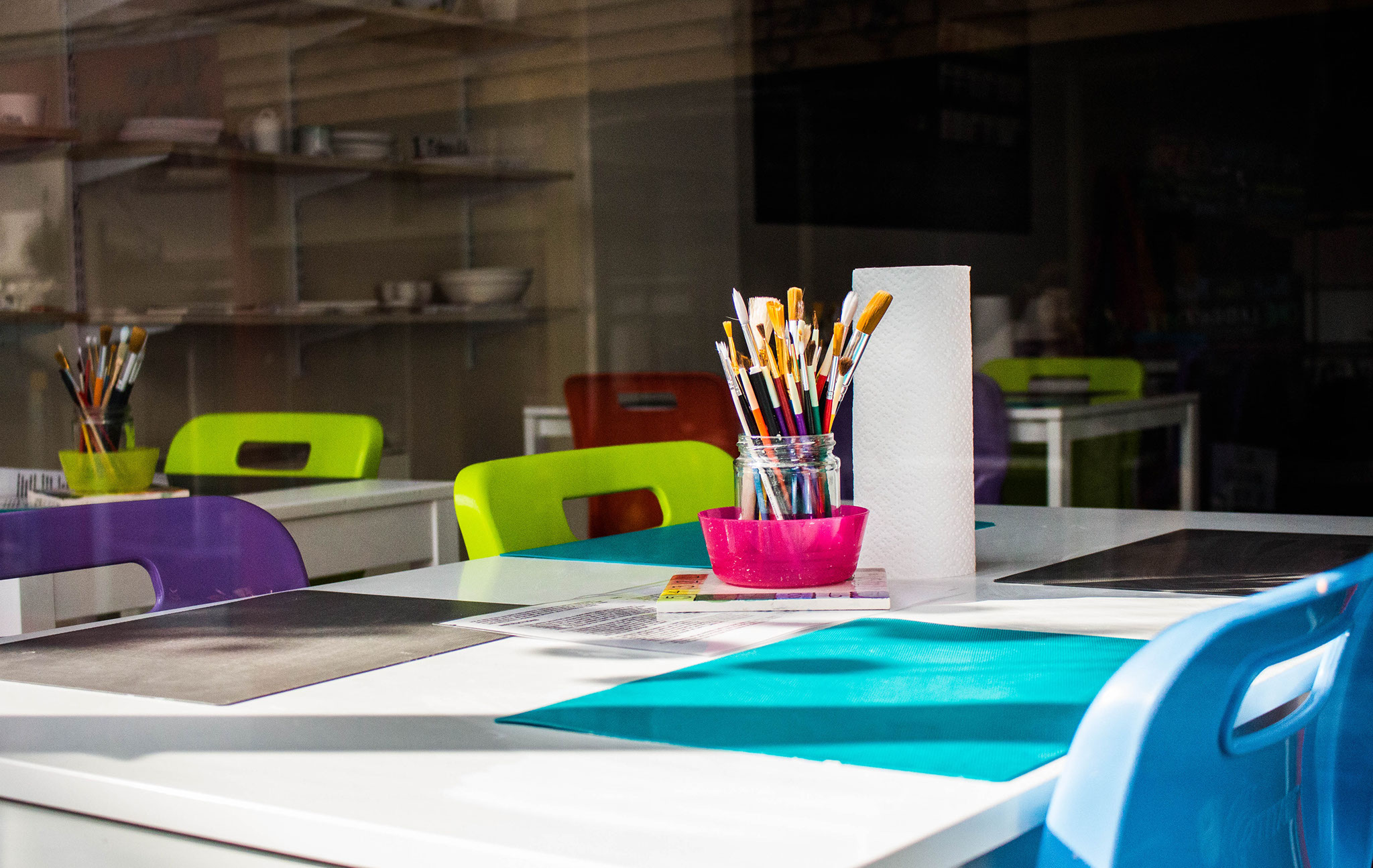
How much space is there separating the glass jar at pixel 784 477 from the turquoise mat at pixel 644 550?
157 millimetres

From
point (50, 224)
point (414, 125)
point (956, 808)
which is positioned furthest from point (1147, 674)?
point (414, 125)

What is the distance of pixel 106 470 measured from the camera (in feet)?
7.13

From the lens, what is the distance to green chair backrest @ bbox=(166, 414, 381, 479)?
2.52 meters

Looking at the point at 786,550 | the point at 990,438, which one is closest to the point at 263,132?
the point at 990,438

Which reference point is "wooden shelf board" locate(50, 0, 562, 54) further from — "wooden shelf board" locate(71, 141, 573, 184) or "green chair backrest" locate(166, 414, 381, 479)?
"green chair backrest" locate(166, 414, 381, 479)

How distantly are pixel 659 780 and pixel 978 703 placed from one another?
199 millimetres

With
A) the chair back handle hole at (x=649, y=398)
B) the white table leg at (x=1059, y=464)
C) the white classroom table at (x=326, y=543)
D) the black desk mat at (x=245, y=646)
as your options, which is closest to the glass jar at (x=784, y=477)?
the black desk mat at (x=245, y=646)

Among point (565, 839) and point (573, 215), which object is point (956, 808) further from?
point (573, 215)

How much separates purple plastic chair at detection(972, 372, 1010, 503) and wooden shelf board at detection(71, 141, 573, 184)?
1511 millimetres

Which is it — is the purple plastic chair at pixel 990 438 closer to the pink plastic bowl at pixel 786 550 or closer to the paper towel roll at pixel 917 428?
the paper towel roll at pixel 917 428

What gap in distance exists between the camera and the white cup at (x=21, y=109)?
10.1ft

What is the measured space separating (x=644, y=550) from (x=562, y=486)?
9.5 inches

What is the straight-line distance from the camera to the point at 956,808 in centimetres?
62

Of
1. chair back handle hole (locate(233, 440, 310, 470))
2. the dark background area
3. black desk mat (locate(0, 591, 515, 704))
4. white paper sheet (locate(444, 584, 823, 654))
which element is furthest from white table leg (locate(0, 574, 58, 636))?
the dark background area
